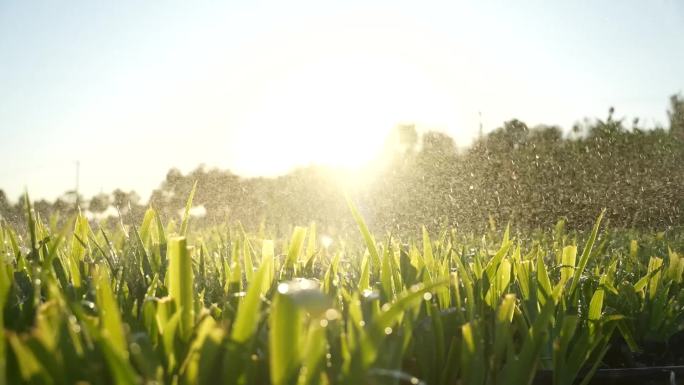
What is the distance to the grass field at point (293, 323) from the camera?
24.9 inches

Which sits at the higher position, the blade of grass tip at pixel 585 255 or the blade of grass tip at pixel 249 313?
the blade of grass tip at pixel 249 313

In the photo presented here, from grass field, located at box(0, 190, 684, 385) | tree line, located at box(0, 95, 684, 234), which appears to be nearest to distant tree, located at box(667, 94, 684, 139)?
tree line, located at box(0, 95, 684, 234)

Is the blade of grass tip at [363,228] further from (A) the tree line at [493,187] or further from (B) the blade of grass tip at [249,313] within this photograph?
(A) the tree line at [493,187]

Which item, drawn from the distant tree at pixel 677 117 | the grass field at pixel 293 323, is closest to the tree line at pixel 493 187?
the distant tree at pixel 677 117

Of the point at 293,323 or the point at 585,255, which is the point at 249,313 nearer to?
the point at 293,323

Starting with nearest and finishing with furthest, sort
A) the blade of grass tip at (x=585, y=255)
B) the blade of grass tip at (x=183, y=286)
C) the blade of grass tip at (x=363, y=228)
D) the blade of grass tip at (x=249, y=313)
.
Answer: the blade of grass tip at (x=249, y=313)
the blade of grass tip at (x=183, y=286)
the blade of grass tip at (x=363, y=228)
the blade of grass tip at (x=585, y=255)

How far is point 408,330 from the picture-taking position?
0.90m

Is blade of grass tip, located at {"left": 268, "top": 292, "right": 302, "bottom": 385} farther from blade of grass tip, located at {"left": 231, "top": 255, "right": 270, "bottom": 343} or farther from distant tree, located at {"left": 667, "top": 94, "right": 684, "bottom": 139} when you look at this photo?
distant tree, located at {"left": 667, "top": 94, "right": 684, "bottom": 139}

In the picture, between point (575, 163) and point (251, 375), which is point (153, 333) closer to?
point (251, 375)

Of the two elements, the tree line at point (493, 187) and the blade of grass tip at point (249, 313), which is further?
the tree line at point (493, 187)

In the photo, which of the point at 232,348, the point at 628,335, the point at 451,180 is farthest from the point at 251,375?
the point at 451,180

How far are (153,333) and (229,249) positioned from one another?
1449 millimetres

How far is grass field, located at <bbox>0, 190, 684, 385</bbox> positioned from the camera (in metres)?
0.63

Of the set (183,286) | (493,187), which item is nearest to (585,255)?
(183,286)
